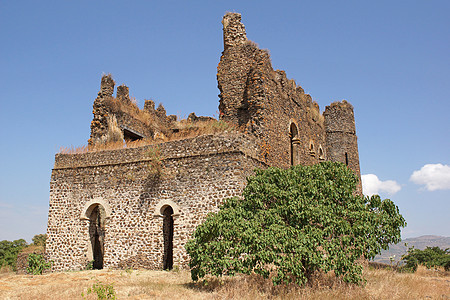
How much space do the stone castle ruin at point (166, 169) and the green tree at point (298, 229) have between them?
2.73 meters

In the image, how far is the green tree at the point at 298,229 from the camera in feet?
29.0

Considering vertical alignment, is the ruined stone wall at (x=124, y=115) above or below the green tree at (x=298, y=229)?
above

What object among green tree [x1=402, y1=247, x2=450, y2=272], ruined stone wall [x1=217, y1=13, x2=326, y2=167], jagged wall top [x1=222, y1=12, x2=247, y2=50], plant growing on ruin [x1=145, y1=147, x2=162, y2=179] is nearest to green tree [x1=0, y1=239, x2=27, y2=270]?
plant growing on ruin [x1=145, y1=147, x2=162, y2=179]

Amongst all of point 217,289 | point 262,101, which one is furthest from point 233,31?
point 217,289

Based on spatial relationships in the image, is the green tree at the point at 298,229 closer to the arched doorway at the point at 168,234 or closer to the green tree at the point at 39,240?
the arched doorway at the point at 168,234

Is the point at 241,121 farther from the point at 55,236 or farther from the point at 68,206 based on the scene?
the point at 55,236

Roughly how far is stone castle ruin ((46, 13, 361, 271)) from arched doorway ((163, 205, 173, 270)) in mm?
38

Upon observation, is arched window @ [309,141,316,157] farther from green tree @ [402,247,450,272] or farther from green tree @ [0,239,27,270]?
green tree @ [0,239,27,270]

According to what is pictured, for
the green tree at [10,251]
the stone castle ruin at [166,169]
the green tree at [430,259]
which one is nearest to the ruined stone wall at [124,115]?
the stone castle ruin at [166,169]

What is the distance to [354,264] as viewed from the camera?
29.4 feet

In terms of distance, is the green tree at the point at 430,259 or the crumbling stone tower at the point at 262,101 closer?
the crumbling stone tower at the point at 262,101

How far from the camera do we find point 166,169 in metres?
13.7

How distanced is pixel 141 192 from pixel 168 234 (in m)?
1.84

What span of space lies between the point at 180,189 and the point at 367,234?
6.52 metres
